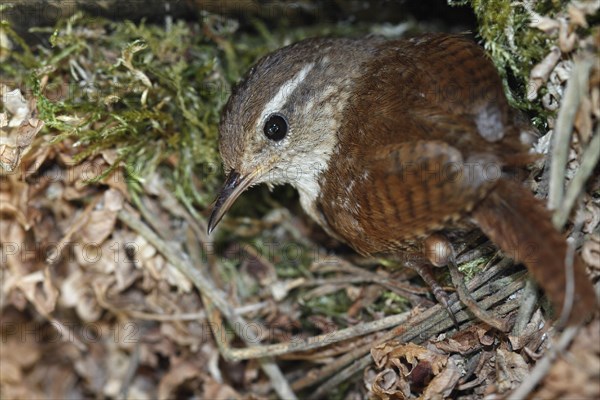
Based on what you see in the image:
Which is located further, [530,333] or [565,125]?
[530,333]

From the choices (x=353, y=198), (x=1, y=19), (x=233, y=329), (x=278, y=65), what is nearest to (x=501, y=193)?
(x=353, y=198)

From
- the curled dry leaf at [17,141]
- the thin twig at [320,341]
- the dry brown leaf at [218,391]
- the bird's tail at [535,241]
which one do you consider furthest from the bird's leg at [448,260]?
the curled dry leaf at [17,141]

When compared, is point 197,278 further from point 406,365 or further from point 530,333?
point 530,333

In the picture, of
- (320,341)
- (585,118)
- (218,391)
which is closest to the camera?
(585,118)

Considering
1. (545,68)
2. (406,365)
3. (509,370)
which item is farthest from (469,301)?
(545,68)

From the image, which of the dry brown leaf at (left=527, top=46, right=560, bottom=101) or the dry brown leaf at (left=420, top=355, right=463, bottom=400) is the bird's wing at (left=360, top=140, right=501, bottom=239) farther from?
the dry brown leaf at (left=420, top=355, right=463, bottom=400)

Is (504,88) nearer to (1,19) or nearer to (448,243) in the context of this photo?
(448,243)

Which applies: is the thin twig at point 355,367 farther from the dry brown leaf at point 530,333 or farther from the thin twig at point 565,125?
the thin twig at point 565,125

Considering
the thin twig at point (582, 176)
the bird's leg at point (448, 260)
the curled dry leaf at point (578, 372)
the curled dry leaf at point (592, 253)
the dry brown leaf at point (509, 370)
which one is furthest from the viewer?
the bird's leg at point (448, 260)

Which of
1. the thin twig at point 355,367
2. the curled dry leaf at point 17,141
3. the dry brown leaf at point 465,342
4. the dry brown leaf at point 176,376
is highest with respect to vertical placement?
the curled dry leaf at point 17,141
